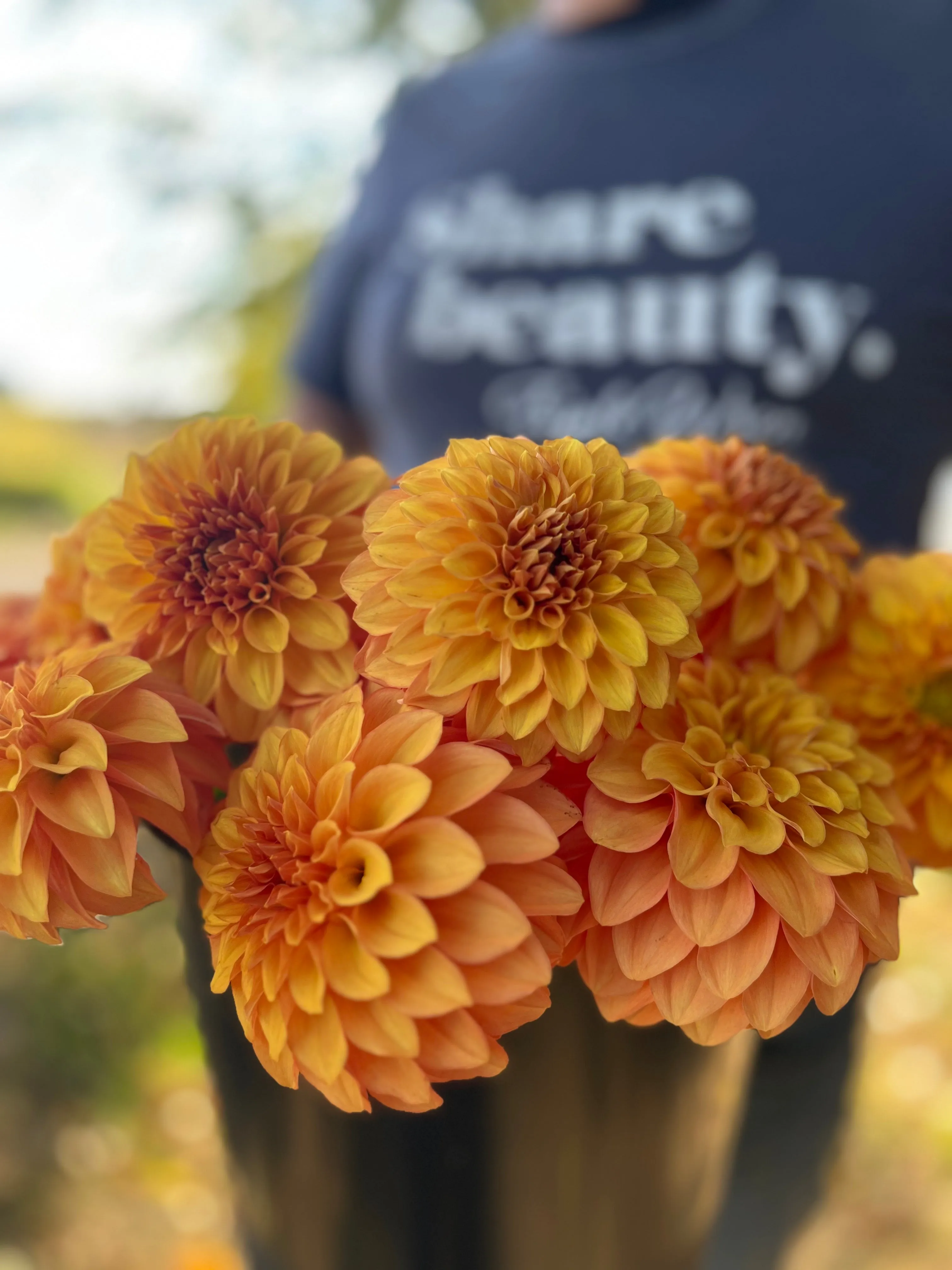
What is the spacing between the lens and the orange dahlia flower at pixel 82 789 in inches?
7.0

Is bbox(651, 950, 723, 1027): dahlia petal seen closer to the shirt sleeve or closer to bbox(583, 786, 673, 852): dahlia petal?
bbox(583, 786, 673, 852): dahlia petal

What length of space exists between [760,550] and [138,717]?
141 mm

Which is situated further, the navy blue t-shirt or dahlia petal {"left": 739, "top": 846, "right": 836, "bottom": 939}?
the navy blue t-shirt

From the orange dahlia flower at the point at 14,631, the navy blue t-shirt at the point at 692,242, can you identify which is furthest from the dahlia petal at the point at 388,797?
the navy blue t-shirt at the point at 692,242

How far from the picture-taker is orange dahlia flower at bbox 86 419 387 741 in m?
0.20

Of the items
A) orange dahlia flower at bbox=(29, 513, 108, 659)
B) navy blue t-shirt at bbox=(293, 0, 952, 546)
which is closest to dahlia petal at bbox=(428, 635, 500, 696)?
orange dahlia flower at bbox=(29, 513, 108, 659)

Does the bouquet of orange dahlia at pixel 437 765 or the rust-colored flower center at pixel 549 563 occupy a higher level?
the rust-colored flower center at pixel 549 563

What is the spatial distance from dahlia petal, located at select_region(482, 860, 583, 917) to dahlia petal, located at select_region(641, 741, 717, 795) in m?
0.03

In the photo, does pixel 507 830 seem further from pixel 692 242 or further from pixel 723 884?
pixel 692 242

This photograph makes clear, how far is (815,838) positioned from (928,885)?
4.6 inches

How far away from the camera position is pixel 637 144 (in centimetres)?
70

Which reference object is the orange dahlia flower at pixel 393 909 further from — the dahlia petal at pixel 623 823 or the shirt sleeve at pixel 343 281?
the shirt sleeve at pixel 343 281

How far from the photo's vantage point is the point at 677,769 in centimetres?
19

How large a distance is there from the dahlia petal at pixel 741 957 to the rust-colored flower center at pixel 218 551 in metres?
0.12
